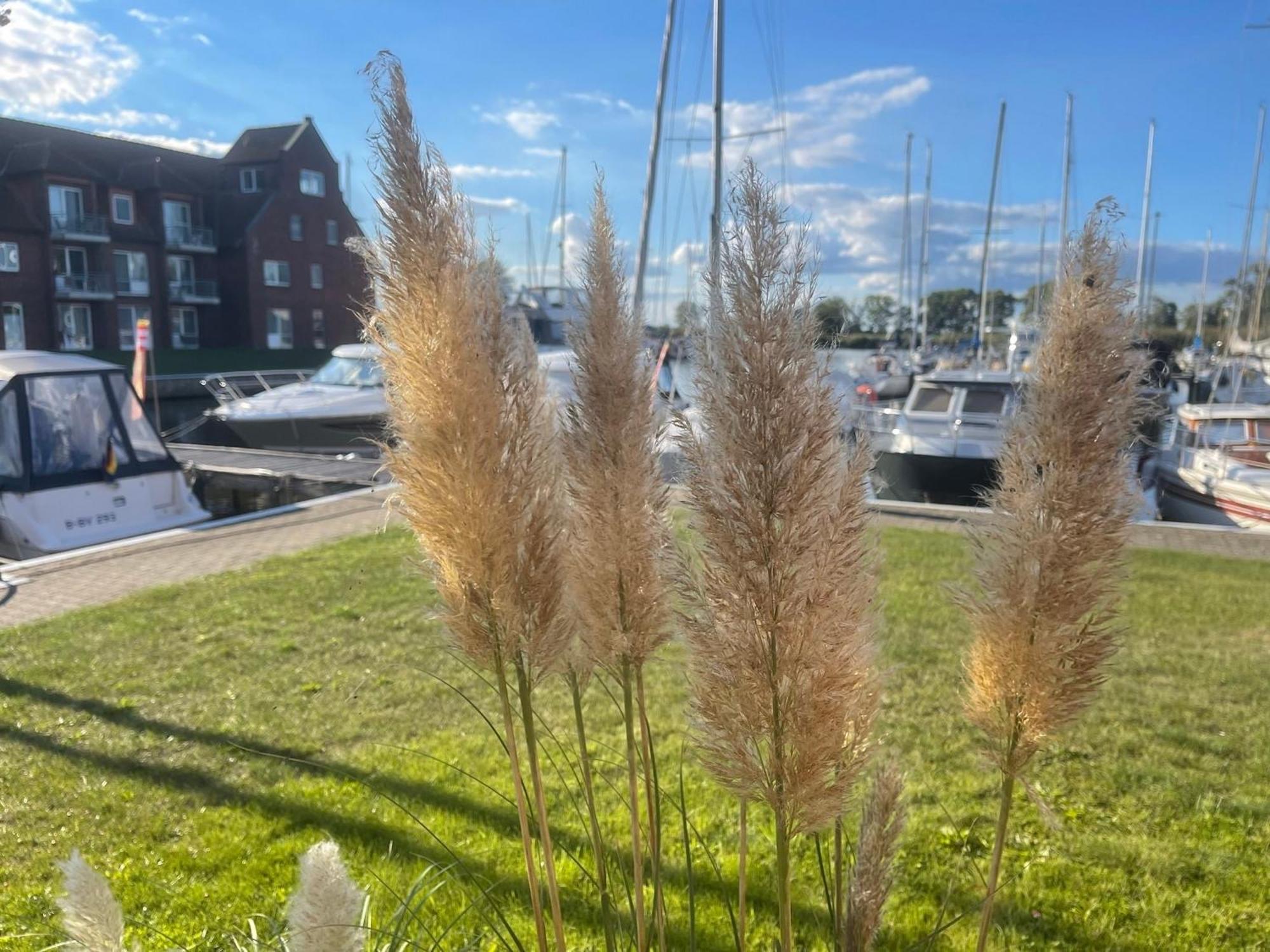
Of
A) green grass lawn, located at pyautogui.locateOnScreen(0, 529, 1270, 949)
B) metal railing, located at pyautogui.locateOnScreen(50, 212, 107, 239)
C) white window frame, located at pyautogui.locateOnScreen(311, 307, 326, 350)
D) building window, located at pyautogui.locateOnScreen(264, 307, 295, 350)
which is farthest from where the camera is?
white window frame, located at pyautogui.locateOnScreen(311, 307, 326, 350)

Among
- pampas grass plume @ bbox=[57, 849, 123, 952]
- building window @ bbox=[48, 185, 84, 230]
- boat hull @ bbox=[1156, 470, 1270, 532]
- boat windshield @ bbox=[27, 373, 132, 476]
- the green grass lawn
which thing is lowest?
boat hull @ bbox=[1156, 470, 1270, 532]

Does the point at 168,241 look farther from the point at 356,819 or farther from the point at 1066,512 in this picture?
the point at 1066,512

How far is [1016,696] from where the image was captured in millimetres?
1658

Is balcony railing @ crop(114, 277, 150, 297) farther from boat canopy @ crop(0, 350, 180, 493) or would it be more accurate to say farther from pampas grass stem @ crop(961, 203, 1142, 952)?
pampas grass stem @ crop(961, 203, 1142, 952)

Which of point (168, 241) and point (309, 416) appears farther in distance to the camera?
point (168, 241)

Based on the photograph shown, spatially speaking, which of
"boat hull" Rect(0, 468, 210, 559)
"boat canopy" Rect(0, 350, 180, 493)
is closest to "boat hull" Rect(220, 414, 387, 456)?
"boat hull" Rect(0, 468, 210, 559)

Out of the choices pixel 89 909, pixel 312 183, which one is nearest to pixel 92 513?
pixel 89 909

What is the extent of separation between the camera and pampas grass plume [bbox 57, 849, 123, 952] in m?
1.17

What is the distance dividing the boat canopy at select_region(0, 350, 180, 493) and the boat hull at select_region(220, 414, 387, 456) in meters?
6.90

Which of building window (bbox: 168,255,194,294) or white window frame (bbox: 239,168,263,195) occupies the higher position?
white window frame (bbox: 239,168,263,195)

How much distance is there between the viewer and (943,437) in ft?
51.6

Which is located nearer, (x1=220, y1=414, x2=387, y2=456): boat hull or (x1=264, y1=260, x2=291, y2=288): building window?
(x1=220, y1=414, x2=387, y2=456): boat hull

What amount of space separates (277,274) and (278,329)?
2564 mm

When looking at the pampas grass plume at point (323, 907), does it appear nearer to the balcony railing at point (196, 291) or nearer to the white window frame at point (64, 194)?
the white window frame at point (64, 194)
